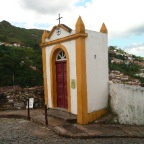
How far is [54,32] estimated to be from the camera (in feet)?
32.0

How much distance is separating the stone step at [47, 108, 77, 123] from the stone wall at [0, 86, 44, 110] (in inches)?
52.8

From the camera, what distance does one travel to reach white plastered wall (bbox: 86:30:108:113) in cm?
860

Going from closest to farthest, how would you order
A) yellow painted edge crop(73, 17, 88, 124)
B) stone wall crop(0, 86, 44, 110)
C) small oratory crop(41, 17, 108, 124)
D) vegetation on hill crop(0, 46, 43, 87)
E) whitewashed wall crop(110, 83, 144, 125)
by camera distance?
whitewashed wall crop(110, 83, 144, 125) < yellow painted edge crop(73, 17, 88, 124) < small oratory crop(41, 17, 108, 124) < stone wall crop(0, 86, 44, 110) < vegetation on hill crop(0, 46, 43, 87)

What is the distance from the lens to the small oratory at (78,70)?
27.4 ft

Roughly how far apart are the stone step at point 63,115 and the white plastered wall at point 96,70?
71 centimetres

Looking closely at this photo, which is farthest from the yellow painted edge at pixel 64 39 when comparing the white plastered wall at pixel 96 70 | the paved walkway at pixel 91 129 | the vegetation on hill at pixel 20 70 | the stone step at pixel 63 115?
the vegetation on hill at pixel 20 70

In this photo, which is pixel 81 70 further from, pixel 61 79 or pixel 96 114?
pixel 96 114

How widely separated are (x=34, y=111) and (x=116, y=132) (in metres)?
4.13

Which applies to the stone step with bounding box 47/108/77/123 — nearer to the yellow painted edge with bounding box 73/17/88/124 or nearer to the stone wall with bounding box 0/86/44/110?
the yellow painted edge with bounding box 73/17/88/124

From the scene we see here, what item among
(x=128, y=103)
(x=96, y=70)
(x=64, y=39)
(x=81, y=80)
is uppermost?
(x=64, y=39)

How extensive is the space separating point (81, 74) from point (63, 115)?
1910 millimetres

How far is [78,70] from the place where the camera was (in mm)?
8391

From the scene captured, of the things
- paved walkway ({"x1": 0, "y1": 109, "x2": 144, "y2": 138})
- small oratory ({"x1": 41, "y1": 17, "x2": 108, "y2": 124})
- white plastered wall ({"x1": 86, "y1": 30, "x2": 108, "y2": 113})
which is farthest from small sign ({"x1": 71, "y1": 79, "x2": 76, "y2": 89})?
paved walkway ({"x1": 0, "y1": 109, "x2": 144, "y2": 138})

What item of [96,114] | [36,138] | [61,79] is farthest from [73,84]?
[36,138]
